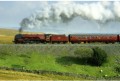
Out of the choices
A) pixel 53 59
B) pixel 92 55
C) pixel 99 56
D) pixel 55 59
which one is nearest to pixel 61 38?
pixel 55 59

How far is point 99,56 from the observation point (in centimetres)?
7194

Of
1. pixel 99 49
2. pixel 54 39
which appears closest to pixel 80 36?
pixel 54 39

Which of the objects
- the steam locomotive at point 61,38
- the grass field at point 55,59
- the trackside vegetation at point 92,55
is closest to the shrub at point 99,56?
the trackside vegetation at point 92,55

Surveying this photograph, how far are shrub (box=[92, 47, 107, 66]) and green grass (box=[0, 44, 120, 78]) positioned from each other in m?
1.11

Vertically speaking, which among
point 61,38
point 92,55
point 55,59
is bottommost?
point 55,59

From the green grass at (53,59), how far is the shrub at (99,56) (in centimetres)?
111

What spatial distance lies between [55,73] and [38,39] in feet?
60.8

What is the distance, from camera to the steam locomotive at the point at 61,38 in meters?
82.3

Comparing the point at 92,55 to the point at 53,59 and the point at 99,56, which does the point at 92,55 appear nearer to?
the point at 99,56

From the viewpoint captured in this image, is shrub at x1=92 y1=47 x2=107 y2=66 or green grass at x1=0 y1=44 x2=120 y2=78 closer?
green grass at x1=0 y1=44 x2=120 y2=78

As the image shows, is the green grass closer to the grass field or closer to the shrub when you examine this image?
the grass field

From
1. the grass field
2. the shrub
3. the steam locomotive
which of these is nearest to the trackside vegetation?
the shrub

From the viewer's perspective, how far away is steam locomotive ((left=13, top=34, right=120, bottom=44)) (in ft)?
270

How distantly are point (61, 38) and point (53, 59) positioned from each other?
443 inches
